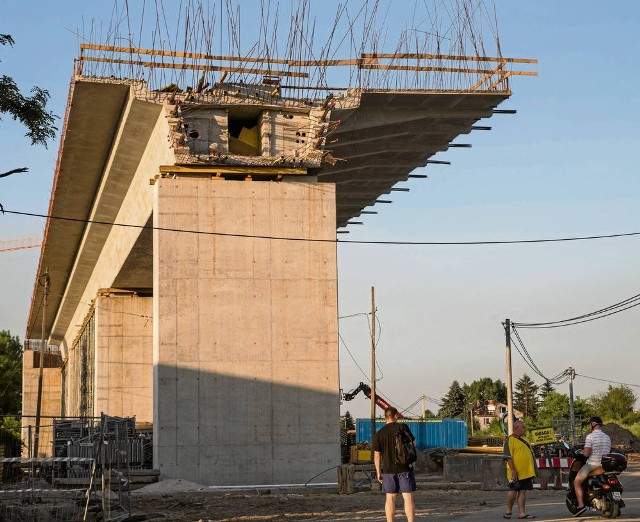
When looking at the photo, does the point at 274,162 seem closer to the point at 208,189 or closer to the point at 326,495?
the point at 208,189

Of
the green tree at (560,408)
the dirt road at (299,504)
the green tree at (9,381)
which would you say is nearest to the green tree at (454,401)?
the green tree at (560,408)

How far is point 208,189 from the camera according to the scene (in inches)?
Result: 1182

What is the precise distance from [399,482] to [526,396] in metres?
165

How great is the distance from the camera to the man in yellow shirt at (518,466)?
16.9m

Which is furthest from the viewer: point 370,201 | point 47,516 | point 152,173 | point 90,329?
point 90,329

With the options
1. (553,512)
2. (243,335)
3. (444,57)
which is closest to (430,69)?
(444,57)

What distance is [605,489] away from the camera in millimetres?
16016

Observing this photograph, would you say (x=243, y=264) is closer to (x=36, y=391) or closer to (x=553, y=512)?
(x=553, y=512)

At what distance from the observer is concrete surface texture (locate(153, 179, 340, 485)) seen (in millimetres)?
28828

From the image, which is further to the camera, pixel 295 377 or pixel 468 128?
pixel 468 128

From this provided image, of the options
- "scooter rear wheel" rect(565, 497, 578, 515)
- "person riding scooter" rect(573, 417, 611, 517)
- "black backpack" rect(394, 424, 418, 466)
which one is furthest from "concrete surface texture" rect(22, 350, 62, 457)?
"black backpack" rect(394, 424, 418, 466)

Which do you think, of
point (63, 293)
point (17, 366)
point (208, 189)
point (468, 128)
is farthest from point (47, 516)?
point (17, 366)

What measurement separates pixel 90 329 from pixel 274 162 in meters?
25.5

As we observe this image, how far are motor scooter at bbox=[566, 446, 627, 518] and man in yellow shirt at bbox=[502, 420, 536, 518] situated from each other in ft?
2.33
